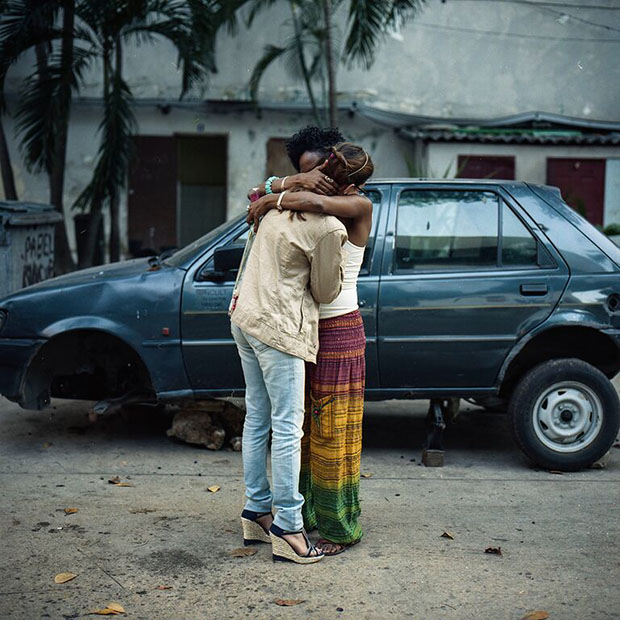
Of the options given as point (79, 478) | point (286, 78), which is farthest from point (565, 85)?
point (79, 478)

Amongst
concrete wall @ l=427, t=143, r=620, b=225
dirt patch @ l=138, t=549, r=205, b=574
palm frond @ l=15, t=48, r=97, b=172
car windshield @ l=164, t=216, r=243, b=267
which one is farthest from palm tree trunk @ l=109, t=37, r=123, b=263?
dirt patch @ l=138, t=549, r=205, b=574

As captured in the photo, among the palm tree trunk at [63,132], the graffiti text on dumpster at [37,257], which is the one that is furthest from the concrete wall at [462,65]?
the graffiti text on dumpster at [37,257]

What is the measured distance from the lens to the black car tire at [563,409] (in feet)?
18.4

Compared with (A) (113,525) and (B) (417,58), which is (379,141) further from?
(A) (113,525)

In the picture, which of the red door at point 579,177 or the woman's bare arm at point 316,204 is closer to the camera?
the woman's bare arm at point 316,204

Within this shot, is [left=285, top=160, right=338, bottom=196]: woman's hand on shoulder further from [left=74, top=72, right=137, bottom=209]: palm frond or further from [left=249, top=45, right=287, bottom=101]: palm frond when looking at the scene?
[left=249, top=45, right=287, bottom=101]: palm frond

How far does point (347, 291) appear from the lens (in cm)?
411

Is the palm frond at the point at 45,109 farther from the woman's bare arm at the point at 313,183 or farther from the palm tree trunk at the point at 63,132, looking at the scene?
the woman's bare arm at the point at 313,183

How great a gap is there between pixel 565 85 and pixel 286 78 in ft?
18.9

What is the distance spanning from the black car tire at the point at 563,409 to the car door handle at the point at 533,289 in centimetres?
43

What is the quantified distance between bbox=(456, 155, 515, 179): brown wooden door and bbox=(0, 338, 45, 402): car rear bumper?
12948mm

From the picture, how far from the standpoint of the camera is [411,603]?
367 cm

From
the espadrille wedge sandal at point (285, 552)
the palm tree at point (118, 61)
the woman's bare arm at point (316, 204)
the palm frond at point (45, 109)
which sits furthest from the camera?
the palm tree at point (118, 61)

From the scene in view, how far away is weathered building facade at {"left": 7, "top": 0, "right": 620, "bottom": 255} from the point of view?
60.4 ft
